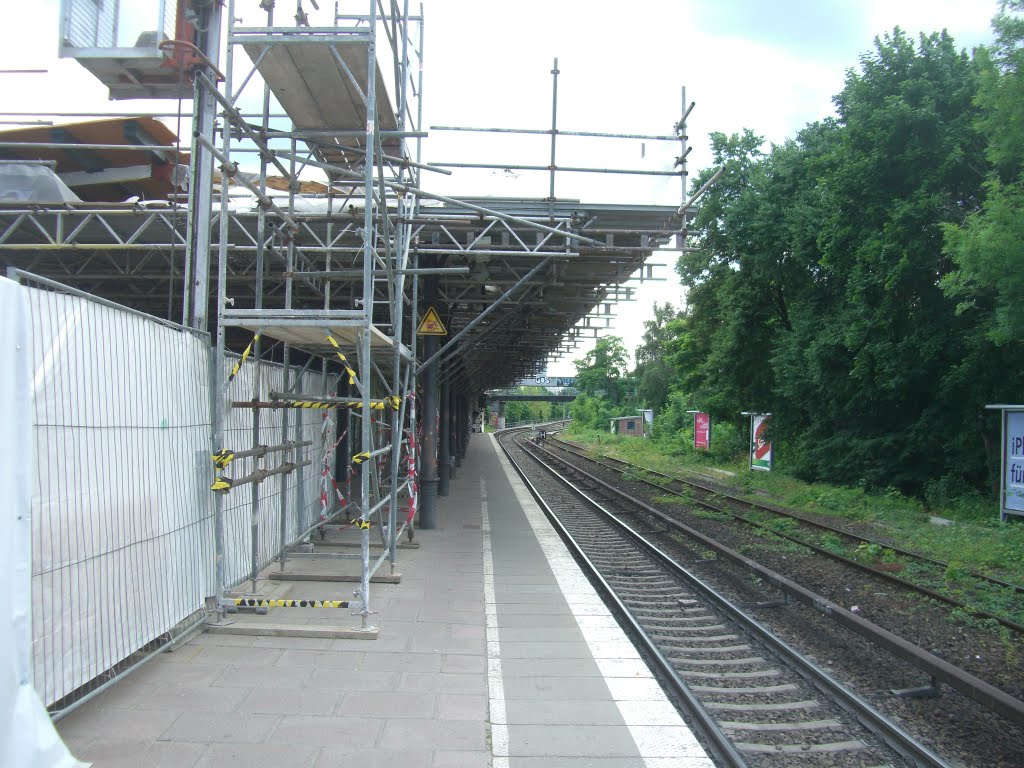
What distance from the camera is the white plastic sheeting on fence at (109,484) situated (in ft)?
13.1

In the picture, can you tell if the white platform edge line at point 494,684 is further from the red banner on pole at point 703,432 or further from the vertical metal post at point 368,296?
the red banner on pole at point 703,432

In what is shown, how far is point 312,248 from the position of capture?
33.3ft

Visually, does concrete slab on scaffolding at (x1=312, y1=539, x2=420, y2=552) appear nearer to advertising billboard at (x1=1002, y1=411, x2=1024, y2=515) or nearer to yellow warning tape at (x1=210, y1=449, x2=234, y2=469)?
yellow warning tape at (x1=210, y1=449, x2=234, y2=469)

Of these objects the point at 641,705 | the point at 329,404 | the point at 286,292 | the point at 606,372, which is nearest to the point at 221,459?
the point at 329,404

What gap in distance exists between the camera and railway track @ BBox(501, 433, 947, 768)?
183 inches

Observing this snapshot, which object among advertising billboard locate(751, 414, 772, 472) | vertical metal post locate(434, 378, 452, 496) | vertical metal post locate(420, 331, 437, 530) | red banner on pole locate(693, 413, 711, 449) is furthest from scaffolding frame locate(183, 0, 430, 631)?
red banner on pole locate(693, 413, 711, 449)

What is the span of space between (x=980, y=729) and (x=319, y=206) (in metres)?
9.53

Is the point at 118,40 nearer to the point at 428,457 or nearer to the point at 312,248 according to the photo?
the point at 312,248

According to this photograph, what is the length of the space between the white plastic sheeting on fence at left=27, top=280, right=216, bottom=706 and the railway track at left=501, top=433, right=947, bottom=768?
361cm

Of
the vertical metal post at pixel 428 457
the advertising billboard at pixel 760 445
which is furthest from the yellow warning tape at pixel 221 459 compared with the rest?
the advertising billboard at pixel 760 445

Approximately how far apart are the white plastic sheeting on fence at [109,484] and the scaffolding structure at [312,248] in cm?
46

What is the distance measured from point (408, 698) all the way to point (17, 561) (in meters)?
2.42

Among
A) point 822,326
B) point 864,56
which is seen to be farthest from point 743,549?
point 864,56

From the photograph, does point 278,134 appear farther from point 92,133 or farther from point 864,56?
point 864,56
